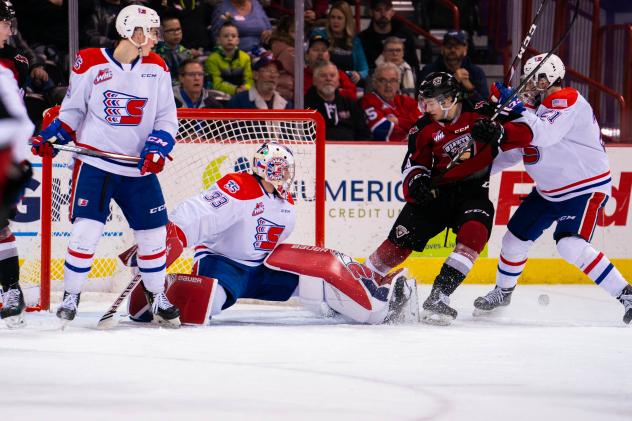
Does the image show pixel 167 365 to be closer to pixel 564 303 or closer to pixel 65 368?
pixel 65 368

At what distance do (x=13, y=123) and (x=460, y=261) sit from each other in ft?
9.52

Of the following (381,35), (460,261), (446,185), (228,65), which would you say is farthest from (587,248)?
(381,35)

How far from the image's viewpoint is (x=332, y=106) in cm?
672

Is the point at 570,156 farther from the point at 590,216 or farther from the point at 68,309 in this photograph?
the point at 68,309

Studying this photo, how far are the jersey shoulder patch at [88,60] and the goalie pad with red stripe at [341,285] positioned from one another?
109 centimetres

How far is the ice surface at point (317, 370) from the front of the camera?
10.4 feet

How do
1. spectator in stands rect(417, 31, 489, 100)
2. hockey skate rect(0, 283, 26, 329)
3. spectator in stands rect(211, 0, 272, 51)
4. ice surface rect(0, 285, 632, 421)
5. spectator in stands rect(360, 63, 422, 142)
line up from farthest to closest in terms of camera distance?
spectator in stands rect(211, 0, 272, 51) → spectator in stands rect(417, 31, 489, 100) → spectator in stands rect(360, 63, 422, 142) → hockey skate rect(0, 283, 26, 329) → ice surface rect(0, 285, 632, 421)

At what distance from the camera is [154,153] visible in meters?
4.59

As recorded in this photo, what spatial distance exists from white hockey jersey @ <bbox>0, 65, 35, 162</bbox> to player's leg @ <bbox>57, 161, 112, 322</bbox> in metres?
1.99

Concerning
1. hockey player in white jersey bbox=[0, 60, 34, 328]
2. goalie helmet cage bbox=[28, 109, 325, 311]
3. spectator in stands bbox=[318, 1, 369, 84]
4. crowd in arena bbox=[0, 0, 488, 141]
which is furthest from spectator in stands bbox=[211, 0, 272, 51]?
hockey player in white jersey bbox=[0, 60, 34, 328]

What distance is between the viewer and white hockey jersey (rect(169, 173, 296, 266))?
4.89 meters

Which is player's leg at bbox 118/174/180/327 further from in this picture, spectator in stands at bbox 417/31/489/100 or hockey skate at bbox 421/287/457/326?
spectator in stands at bbox 417/31/489/100

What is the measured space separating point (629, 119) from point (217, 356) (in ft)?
12.4

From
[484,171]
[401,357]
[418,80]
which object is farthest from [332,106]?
[401,357]
